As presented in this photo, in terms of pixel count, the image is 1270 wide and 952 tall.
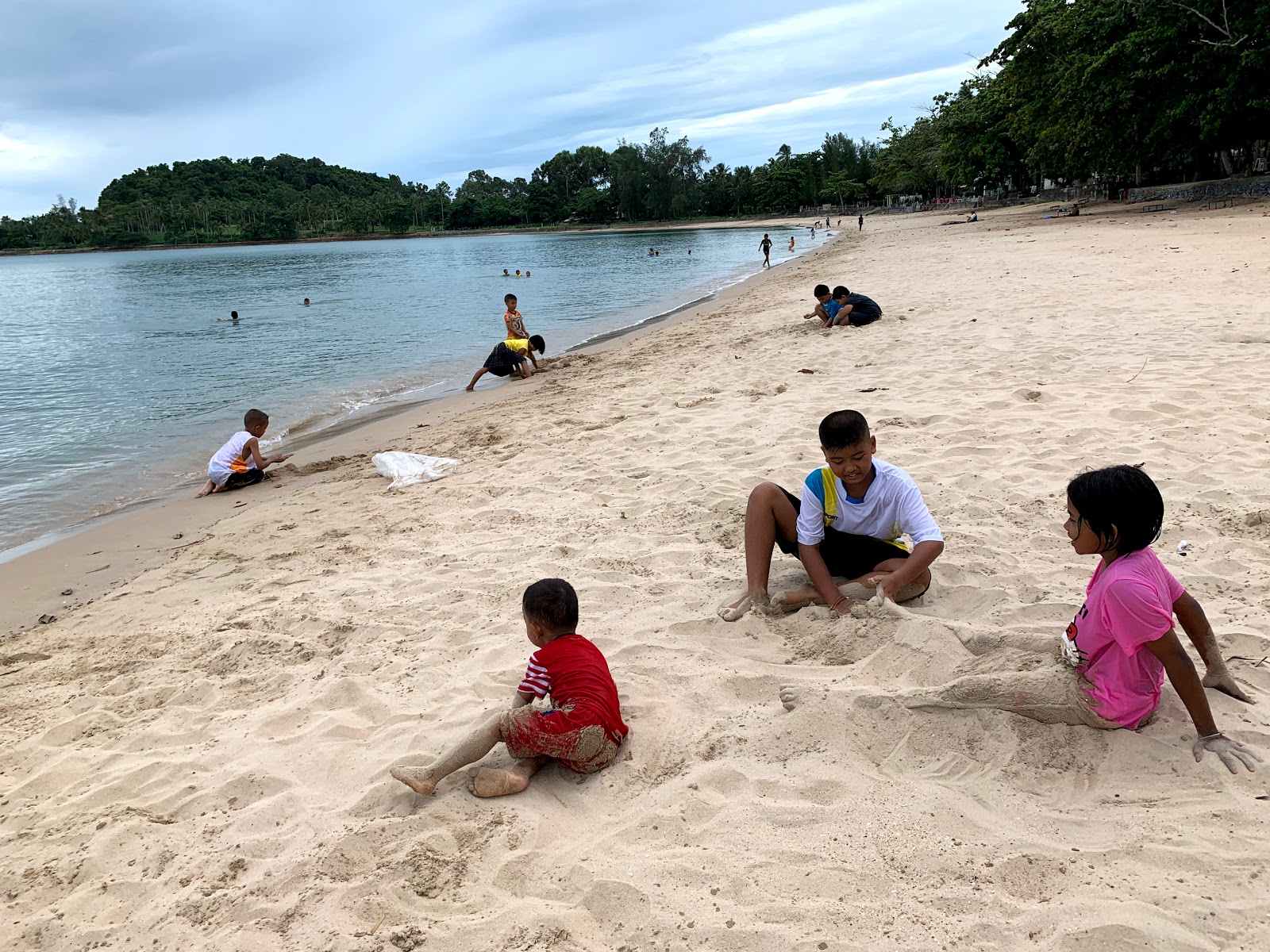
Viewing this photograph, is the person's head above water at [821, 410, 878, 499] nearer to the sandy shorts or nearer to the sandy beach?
the sandy beach

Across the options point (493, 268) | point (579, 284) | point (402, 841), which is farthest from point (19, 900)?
point (493, 268)

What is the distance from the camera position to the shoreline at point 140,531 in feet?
18.2

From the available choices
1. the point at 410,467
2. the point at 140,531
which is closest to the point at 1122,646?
the point at 410,467

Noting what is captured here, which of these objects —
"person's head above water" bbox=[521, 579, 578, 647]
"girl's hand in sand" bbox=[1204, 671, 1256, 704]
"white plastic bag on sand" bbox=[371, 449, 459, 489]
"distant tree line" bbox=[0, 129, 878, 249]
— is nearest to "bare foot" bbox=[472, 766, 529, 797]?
"person's head above water" bbox=[521, 579, 578, 647]

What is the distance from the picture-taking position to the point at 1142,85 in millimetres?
25672

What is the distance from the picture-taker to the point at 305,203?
126 meters

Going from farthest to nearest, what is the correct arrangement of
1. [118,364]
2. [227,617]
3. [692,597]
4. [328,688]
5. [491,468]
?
[118,364], [491,468], [227,617], [692,597], [328,688]

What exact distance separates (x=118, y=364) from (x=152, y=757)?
59.5 feet

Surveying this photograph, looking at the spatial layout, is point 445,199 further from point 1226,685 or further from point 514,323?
point 1226,685

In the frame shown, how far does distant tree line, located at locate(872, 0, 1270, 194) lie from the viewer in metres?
22.5

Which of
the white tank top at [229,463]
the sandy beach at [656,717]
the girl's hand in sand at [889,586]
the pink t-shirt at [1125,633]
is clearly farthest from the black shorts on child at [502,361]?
the pink t-shirt at [1125,633]

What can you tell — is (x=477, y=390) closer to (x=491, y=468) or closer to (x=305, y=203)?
(x=491, y=468)

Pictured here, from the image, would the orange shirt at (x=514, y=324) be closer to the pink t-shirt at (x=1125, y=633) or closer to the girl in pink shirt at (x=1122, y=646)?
the girl in pink shirt at (x=1122, y=646)

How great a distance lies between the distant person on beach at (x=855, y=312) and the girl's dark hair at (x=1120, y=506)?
884 centimetres
